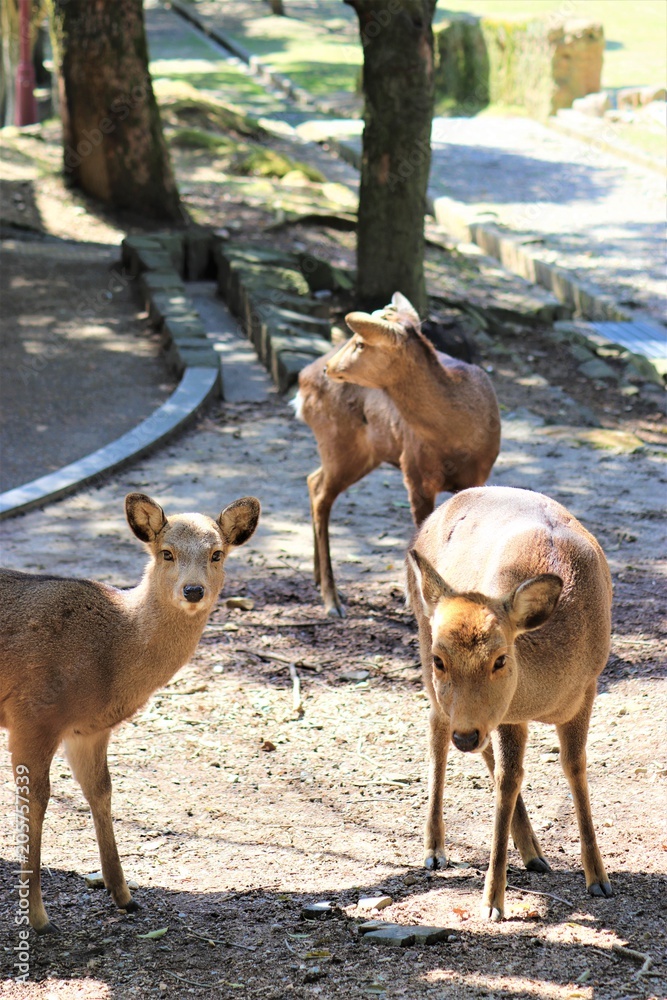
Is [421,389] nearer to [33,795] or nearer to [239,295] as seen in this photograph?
[33,795]

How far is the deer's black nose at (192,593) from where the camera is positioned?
4125mm

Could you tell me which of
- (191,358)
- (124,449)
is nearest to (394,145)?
(191,358)

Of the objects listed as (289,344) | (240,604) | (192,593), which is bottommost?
(240,604)

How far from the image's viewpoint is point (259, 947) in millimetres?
4043

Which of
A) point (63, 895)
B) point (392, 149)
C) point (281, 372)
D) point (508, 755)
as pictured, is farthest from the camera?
point (392, 149)

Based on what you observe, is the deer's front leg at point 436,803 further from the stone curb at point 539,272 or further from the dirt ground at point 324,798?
the stone curb at point 539,272

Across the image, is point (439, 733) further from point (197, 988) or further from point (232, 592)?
point (232, 592)

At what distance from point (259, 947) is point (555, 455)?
5893 mm

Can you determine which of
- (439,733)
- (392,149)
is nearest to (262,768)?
(439,733)

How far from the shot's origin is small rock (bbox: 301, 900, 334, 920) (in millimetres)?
4227

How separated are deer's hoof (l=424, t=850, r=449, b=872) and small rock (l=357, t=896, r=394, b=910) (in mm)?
345

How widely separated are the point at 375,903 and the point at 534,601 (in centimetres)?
134

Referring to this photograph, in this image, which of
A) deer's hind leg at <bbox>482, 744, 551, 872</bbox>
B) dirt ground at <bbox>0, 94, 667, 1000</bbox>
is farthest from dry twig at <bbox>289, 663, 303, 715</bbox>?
deer's hind leg at <bbox>482, 744, 551, 872</bbox>

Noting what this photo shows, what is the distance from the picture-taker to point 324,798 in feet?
17.2
